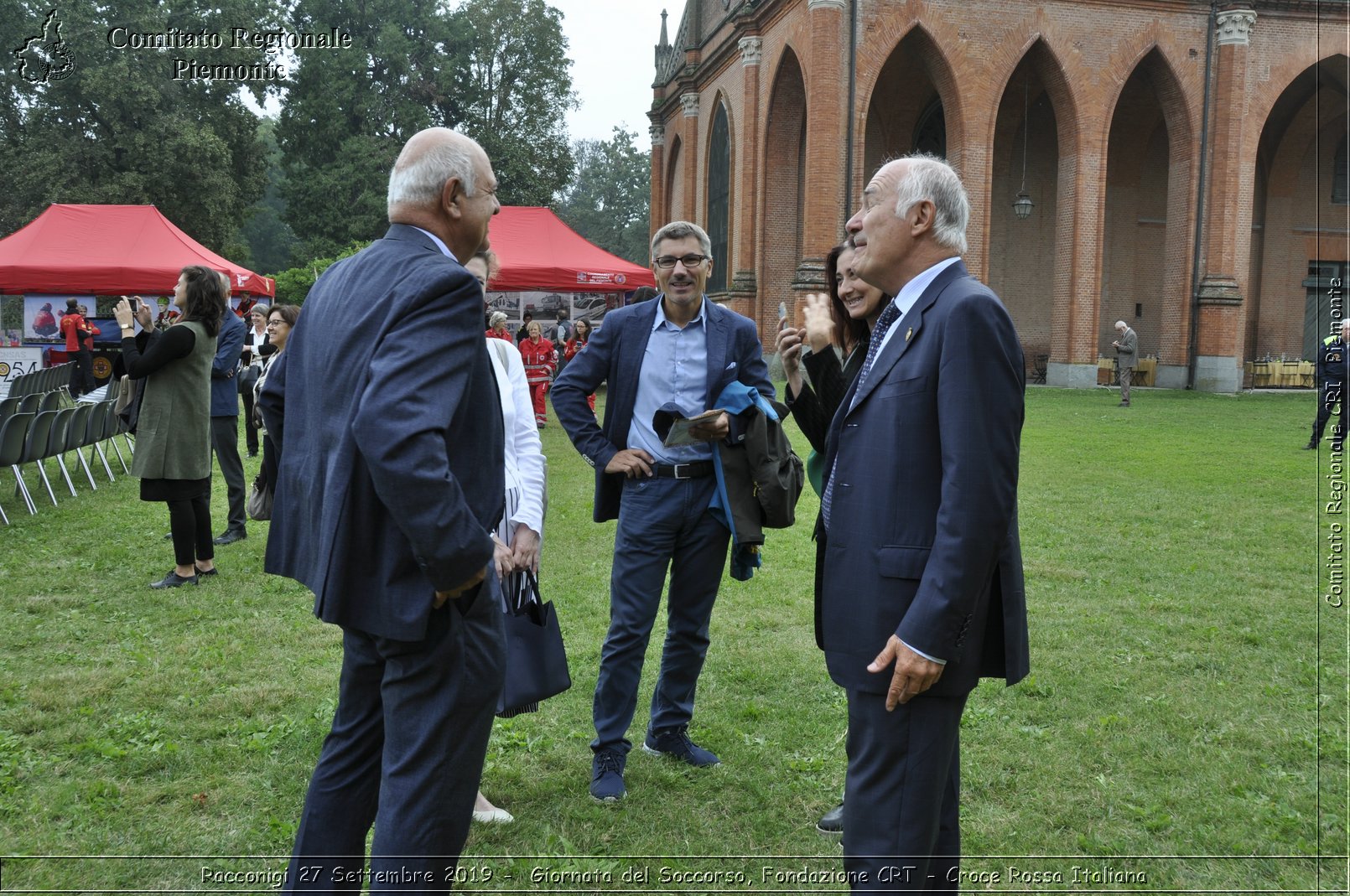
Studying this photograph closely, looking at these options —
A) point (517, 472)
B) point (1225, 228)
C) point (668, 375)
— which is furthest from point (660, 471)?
point (1225, 228)

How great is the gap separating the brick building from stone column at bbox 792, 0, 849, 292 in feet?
0.16

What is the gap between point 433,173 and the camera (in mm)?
2283

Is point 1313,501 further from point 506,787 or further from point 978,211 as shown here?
point 978,211

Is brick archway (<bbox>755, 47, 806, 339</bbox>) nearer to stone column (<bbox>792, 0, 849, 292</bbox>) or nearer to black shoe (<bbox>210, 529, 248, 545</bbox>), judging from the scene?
stone column (<bbox>792, 0, 849, 292</bbox>)

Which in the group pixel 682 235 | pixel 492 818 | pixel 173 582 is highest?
pixel 682 235

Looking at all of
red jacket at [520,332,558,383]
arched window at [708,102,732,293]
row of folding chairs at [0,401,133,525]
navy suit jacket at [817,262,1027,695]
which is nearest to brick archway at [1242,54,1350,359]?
arched window at [708,102,732,293]

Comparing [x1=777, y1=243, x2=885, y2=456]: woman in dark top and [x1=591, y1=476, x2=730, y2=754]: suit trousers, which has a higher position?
[x1=777, y1=243, x2=885, y2=456]: woman in dark top

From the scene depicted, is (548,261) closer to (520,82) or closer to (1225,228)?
(1225,228)

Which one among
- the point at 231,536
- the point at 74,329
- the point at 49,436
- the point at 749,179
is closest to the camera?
the point at 231,536

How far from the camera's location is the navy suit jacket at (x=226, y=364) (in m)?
7.52

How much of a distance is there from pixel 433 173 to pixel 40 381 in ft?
54.7

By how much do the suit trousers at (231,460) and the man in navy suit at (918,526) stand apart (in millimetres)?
6705

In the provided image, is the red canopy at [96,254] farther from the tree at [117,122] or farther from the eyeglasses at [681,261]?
the tree at [117,122]

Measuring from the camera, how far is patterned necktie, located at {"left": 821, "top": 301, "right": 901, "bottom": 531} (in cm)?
242
